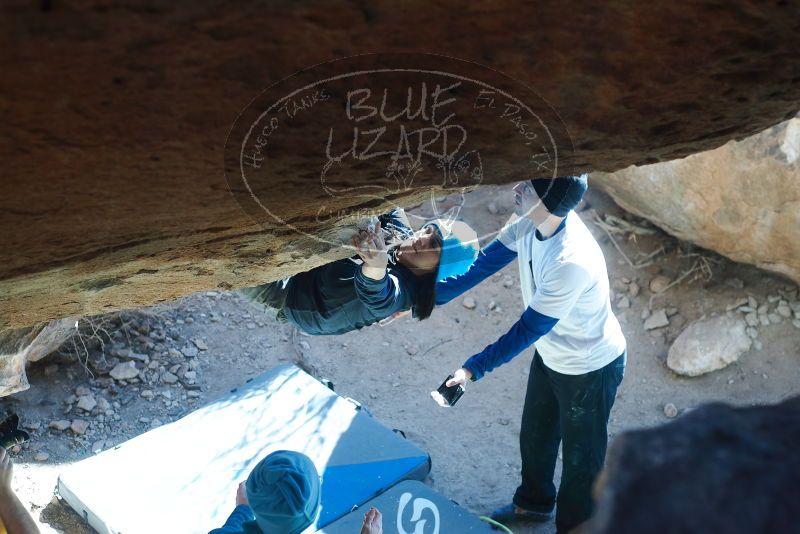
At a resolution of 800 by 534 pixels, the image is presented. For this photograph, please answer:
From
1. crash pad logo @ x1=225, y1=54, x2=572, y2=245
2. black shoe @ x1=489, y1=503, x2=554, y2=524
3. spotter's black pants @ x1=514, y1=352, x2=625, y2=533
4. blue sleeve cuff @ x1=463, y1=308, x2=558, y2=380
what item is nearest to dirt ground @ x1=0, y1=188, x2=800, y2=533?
black shoe @ x1=489, y1=503, x2=554, y2=524

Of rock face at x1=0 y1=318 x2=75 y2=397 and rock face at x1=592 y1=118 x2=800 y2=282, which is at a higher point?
rock face at x1=0 y1=318 x2=75 y2=397

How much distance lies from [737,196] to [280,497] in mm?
3035

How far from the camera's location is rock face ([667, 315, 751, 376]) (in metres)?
4.72

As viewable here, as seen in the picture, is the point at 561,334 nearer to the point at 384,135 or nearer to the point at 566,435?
the point at 566,435

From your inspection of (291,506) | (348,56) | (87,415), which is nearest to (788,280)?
(291,506)

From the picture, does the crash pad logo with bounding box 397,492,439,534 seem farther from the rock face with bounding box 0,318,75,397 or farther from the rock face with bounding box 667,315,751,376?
the rock face with bounding box 667,315,751,376

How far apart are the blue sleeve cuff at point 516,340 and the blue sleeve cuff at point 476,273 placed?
249 mm

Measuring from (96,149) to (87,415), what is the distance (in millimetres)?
3447

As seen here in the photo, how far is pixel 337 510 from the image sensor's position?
137 inches

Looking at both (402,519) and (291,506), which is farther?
(402,519)

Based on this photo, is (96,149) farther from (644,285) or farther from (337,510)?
(644,285)

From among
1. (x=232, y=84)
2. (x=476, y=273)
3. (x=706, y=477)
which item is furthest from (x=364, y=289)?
(x=706, y=477)

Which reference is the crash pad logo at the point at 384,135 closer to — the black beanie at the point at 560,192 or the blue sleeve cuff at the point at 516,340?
the black beanie at the point at 560,192

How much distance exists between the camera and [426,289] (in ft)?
10.1
